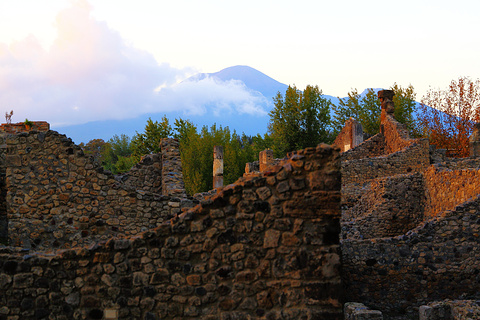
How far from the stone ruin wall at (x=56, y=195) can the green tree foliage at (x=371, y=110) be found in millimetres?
38702

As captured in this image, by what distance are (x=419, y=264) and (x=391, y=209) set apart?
4.75m

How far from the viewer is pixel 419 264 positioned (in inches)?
458

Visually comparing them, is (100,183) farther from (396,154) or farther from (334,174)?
(396,154)

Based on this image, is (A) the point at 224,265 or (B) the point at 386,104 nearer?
(A) the point at 224,265

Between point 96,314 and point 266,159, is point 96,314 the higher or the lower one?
the lower one

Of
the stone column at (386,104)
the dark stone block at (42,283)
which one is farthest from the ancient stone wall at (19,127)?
the stone column at (386,104)

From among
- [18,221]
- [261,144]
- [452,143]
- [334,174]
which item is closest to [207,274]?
[334,174]

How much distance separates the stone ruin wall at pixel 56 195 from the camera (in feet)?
31.2

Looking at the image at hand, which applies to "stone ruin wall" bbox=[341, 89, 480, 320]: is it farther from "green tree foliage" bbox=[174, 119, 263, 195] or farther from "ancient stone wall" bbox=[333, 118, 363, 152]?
"green tree foliage" bbox=[174, 119, 263, 195]

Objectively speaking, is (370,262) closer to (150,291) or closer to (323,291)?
(323,291)

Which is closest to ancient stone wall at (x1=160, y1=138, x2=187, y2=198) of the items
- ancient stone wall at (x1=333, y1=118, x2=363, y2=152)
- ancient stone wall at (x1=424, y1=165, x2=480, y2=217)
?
ancient stone wall at (x1=424, y1=165, x2=480, y2=217)

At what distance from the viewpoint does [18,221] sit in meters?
9.48

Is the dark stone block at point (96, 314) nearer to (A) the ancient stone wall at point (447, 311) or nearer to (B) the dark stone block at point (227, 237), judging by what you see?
(B) the dark stone block at point (227, 237)

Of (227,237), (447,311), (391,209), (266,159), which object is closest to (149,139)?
(266,159)
